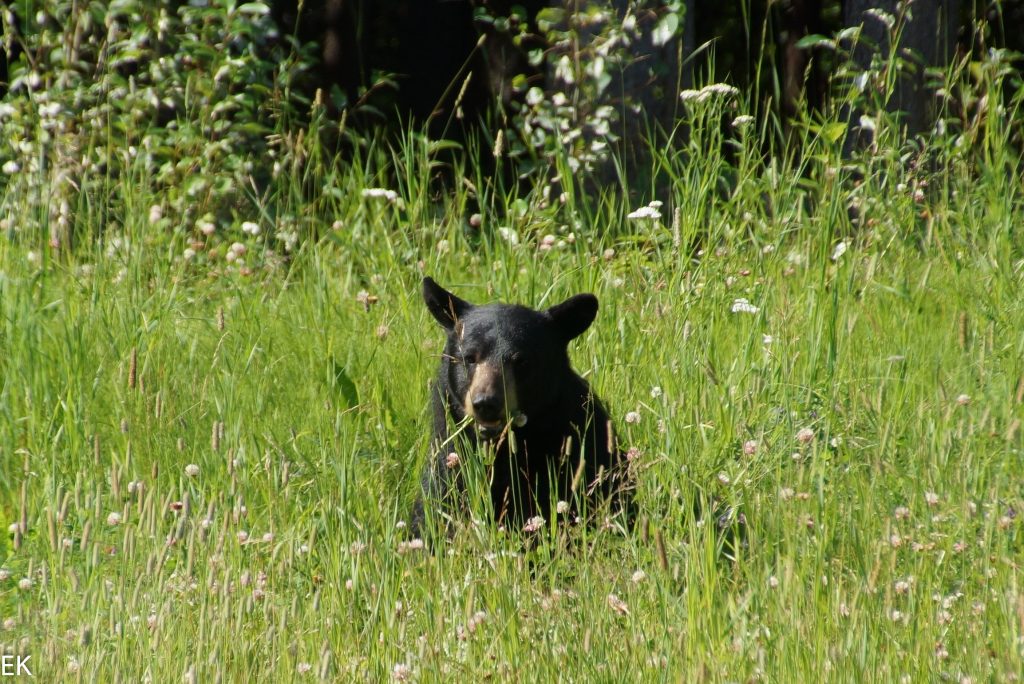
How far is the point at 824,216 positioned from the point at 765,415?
1101mm

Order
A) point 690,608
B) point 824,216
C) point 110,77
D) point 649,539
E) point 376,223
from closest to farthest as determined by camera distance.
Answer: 1. point 690,608
2. point 649,539
3. point 824,216
4. point 376,223
5. point 110,77

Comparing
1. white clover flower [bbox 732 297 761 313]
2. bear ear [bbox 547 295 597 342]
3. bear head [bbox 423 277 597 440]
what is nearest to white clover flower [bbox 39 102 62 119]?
bear head [bbox 423 277 597 440]

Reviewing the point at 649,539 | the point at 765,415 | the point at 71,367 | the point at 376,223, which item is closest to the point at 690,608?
the point at 649,539

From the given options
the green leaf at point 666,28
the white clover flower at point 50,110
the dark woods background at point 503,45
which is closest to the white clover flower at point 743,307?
the green leaf at point 666,28

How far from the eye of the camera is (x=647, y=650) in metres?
2.70

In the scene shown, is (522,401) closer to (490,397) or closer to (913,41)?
(490,397)

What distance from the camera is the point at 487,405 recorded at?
392cm

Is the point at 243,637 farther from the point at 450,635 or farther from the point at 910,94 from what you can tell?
the point at 910,94

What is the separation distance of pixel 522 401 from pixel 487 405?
178mm

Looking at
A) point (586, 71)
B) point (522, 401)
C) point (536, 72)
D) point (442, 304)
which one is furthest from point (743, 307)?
point (536, 72)

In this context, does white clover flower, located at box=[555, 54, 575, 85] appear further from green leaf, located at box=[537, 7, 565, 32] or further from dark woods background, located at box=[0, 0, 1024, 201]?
green leaf, located at box=[537, 7, 565, 32]

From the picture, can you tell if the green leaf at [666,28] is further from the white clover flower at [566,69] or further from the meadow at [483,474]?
the meadow at [483,474]

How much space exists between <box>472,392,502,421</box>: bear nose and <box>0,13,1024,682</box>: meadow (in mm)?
355

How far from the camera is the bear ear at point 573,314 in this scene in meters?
4.23
